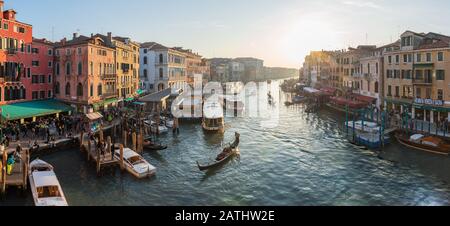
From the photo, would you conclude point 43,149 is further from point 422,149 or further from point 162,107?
point 422,149

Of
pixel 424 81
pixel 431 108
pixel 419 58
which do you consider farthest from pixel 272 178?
pixel 419 58

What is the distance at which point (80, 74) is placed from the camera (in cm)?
4944

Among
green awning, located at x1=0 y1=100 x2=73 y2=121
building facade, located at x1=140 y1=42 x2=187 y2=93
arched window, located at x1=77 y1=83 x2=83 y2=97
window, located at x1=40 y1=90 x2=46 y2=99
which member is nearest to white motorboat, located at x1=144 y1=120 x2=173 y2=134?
arched window, located at x1=77 y1=83 x2=83 y2=97

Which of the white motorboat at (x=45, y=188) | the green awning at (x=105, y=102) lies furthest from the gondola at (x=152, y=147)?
the green awning at (x=105, y=102)

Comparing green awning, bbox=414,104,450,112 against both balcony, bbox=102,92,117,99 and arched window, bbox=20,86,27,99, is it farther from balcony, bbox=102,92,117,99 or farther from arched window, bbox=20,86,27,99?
arched window, bbox=20,86,27,99

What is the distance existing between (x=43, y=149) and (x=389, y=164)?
3262 cm

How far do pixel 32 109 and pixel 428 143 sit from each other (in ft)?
143

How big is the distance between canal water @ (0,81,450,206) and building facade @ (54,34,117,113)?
14869mm

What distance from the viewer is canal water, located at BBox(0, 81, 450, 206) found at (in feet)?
82.0

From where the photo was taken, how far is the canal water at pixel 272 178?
82.0 ft

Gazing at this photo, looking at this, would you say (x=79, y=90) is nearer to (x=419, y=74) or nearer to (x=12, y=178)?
(x=12, y=178)

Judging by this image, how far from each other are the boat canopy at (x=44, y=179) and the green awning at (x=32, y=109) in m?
14.2

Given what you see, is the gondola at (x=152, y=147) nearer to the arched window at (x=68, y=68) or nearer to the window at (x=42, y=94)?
the arched window at (x=68, y=68)
